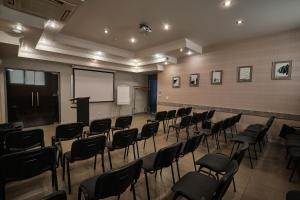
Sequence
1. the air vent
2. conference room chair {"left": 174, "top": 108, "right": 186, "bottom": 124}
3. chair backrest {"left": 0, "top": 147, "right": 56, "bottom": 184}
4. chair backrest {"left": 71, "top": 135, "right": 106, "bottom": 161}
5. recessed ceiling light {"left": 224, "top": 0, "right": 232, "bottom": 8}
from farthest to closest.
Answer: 1. conference room chair {"left": 174, "top": 108, "right": 186, "bottom": 124}
2. recessed ceiling light {"left": 224, "top": 0, "right": 232, "bottom": 8}
3. the air vent
4. chair backrest {"left": 71, "top": 135, "right": 106, "bottom": 161}
5. chair backrest {"left": 0, "top": 147, "right": 56, "bottom": 184}

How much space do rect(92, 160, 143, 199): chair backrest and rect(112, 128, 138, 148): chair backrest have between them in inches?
42.3

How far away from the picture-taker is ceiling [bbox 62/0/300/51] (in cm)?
327

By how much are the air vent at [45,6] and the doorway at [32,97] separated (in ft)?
13.1

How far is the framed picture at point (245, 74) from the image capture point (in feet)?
16.8

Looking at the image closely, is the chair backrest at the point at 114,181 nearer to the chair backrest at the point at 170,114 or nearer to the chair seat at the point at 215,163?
the chair seat at the point at 215,163

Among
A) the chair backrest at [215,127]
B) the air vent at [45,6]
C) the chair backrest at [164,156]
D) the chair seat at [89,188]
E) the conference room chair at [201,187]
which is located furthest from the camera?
the chair backrest at [215,127]

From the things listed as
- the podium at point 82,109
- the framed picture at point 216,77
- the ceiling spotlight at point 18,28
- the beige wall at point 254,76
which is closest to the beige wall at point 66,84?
the podium at point 82,109

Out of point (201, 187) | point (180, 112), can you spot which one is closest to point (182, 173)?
point (201, 187)

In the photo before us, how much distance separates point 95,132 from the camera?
3.60 metres

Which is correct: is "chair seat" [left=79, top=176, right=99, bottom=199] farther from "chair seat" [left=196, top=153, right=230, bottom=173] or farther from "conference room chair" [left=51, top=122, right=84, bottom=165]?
"conference room chair" [left=51, top=122, right=84, bottom=165]

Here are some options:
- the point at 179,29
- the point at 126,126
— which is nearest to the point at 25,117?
the point at 126,126

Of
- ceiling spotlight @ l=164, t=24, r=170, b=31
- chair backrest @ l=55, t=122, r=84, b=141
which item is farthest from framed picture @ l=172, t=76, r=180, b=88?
chair backrest @ l=55, t=122, r=84, b=141

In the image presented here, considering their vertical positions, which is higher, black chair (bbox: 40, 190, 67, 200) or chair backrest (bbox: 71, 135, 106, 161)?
black chair (bbox: 40, 190, 67, 200)

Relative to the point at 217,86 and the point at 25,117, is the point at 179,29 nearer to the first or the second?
the point at 217,86
